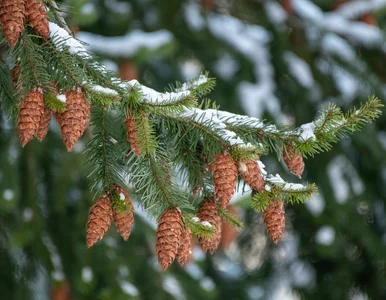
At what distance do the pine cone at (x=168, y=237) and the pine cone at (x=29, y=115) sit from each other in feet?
0.95

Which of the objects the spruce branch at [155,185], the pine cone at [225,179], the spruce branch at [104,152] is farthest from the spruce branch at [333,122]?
the spruce branch at [104,152]

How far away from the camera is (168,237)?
1.21 meters

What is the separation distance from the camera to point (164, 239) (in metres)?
1.20

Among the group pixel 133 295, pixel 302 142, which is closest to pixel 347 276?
pixel 133 295

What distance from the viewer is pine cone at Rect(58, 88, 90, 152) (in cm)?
120

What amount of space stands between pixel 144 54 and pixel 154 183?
5.89 feet

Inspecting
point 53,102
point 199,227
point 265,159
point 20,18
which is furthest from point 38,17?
point 265,159

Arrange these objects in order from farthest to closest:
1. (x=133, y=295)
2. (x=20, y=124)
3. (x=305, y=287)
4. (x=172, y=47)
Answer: (x=305, y=287) → (x=172, y=47) → (x=133, y=295) → (x=20, y=124)

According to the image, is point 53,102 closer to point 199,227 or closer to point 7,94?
point 7,94

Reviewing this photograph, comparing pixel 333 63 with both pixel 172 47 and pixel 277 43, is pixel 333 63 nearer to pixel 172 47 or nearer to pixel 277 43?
pixel 277 43

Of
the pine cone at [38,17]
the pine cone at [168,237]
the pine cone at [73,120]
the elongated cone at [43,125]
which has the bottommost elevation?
the pine cone at [168,237]

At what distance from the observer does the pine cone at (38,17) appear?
1.29m

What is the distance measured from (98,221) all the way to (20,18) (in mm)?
407

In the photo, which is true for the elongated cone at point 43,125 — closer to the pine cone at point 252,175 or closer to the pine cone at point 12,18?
the pine cone at point 12,18
